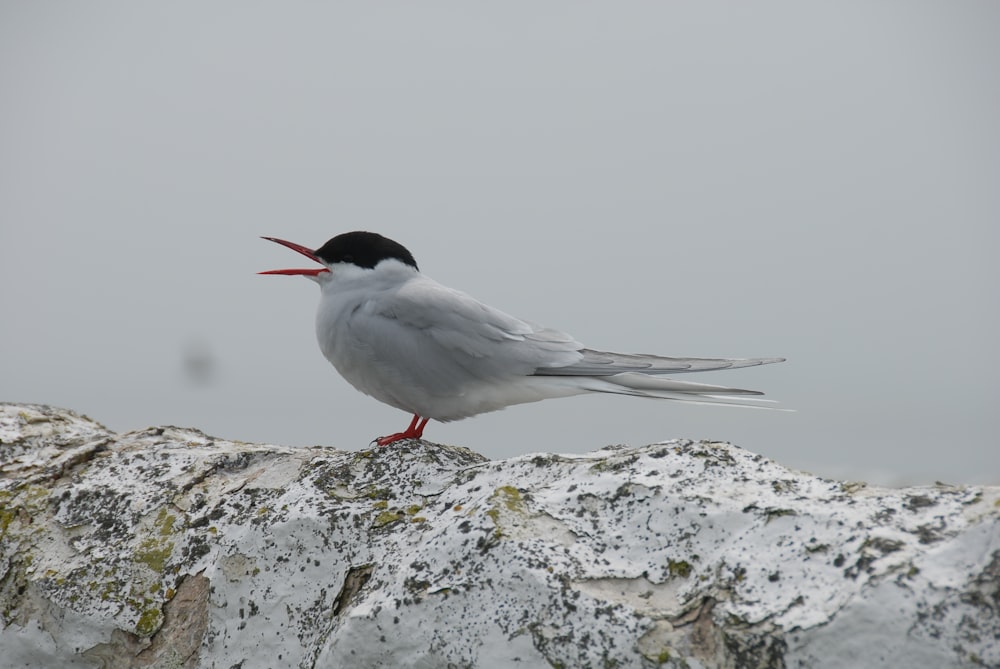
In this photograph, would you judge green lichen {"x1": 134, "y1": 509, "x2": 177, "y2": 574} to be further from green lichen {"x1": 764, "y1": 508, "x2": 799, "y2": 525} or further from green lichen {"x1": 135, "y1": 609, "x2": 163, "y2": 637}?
green lichen {"x1": 764, "y1": 508, "x2": 799, "y2": 525}

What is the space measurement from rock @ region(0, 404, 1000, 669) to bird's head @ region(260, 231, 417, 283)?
1.03 metres

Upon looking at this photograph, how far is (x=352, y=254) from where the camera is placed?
3883 millimetres

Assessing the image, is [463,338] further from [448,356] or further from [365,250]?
[365,250]

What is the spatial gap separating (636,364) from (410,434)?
868 mm

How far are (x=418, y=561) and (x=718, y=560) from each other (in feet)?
2.37

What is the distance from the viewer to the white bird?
140 inches

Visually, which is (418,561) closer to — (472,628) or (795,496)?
(472,628)

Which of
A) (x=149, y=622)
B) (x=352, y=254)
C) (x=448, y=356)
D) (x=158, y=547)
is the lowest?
(x=149, y=622)

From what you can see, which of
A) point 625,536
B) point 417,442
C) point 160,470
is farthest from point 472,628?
point 160,470

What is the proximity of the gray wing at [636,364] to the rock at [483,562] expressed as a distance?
29.6 inches

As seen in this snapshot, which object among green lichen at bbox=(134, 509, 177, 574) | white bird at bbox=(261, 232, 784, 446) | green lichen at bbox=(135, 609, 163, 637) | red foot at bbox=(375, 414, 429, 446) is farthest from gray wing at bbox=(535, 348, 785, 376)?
green lichen at bbox=(135, 609, 163, 637)

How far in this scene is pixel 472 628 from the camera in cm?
214

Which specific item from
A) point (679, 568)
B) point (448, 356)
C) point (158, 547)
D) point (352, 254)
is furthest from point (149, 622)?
point (352, 254)

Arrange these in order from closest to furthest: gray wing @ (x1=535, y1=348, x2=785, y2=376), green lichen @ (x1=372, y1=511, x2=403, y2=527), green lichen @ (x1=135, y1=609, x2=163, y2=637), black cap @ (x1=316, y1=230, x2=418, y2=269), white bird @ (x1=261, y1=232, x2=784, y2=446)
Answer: green lichen @ (x1=372, y1=511, x2=403, y2=527) → green lichen @ (x1=135, y1=609, x2=163, y2=637) → gray wing @ (x1=535, y1=348, x2=785, y2=376) → white bird @ (x1=261, y1=232, x2=784, y2=446) → black cap @ (x1=316, y1=230, x2=418, y2=269)
